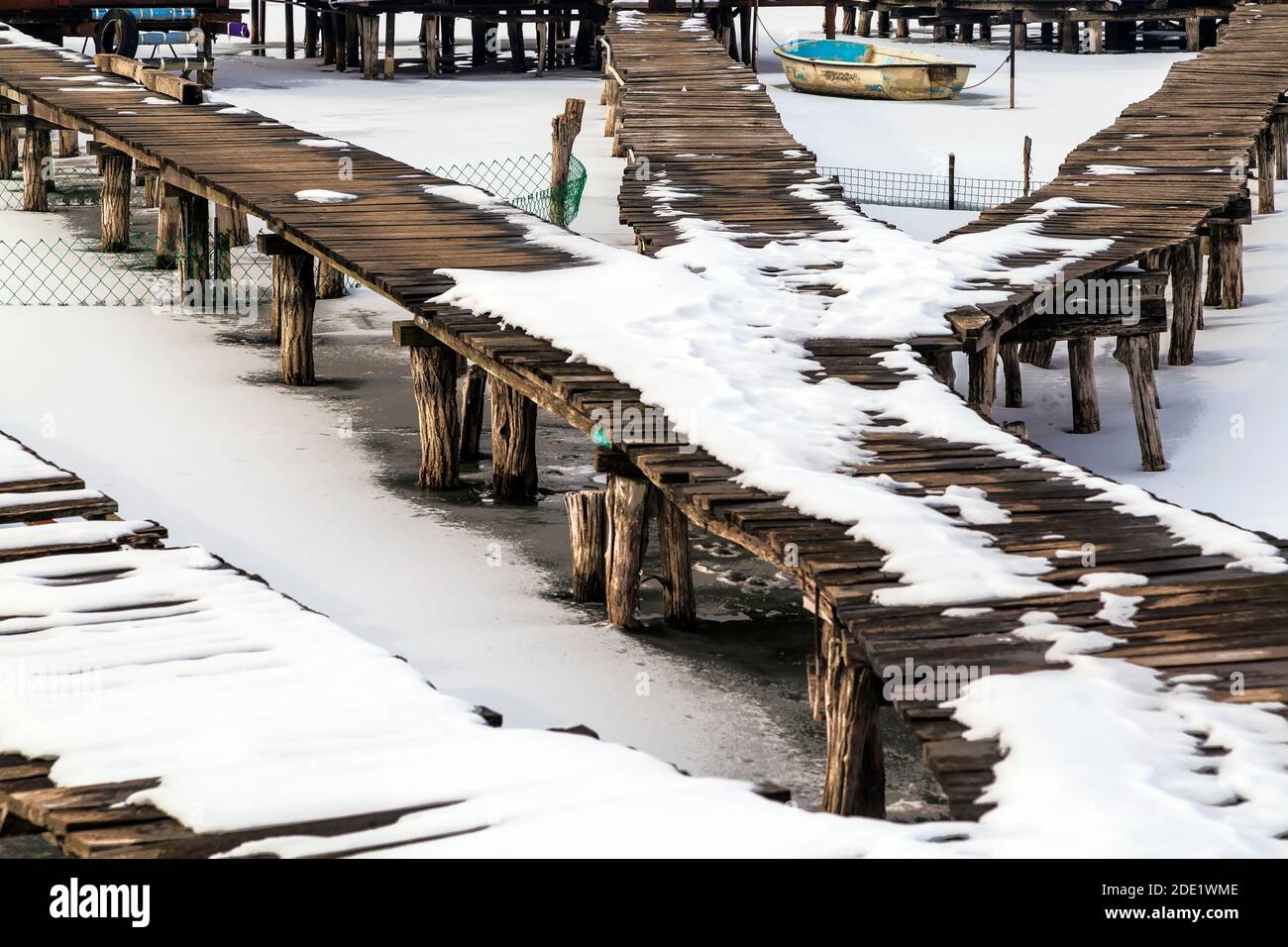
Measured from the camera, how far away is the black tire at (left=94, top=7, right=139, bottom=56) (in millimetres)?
23094

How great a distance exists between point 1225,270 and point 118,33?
565 inches

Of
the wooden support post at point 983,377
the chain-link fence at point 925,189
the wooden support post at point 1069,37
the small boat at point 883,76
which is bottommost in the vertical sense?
the wooden support post at point 983,377

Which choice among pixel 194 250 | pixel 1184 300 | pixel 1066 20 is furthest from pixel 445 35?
pixel 1184 300

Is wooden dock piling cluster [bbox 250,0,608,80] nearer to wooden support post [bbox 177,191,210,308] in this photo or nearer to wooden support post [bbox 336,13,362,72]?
wooden support post [bbox 336,13,362,72]

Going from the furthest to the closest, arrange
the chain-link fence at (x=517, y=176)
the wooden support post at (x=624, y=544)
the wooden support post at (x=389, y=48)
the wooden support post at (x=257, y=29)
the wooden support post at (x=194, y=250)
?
the wooden support post at (x=257, y=29)
the wooden support post at (x=389, y=48)
the chain-link fence at (x=517, y=176)
the wooden support post at (x=194, y=250)
the wooden support post at (x=624, y=544)

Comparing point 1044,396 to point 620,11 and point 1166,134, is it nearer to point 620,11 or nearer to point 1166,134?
point 1166,134

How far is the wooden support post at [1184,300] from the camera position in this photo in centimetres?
1361

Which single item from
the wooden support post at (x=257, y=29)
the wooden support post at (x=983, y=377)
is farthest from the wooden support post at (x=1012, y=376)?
the wooden support post at (x=257, y=29)

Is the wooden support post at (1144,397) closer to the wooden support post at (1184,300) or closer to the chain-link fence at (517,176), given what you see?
the wooden support post at (1184,300)

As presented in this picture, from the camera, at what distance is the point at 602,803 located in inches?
191

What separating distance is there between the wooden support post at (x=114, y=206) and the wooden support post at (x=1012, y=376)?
7.96m

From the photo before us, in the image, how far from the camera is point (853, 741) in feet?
20.5

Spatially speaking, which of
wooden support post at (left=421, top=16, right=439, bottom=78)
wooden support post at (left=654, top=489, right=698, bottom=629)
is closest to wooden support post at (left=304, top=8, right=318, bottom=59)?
wooden support post at (left=421, top=16, right=439, bottom=78)

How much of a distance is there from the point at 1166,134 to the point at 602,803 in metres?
12.2
